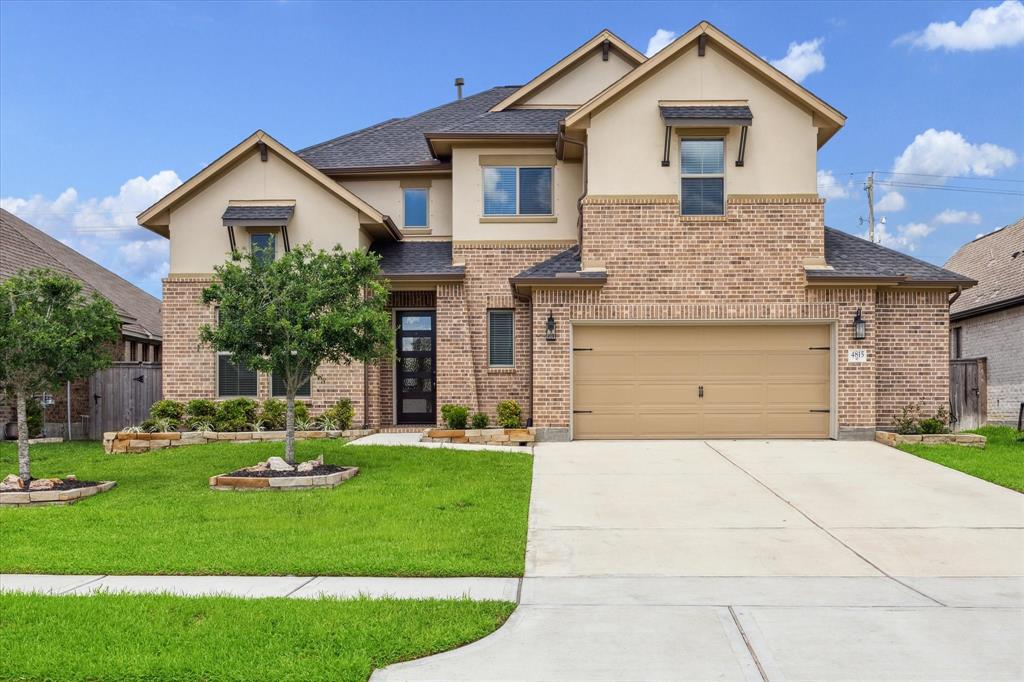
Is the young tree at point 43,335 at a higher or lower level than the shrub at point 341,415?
higher

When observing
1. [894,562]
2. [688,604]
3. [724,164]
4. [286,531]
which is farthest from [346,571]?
[724,164]

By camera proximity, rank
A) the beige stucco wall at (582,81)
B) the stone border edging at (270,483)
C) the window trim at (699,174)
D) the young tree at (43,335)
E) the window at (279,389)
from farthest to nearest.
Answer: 1. the beige stucco wall at (582,81)
2. the window at (279,389)
3. the window trim at (699,174)
4. the stone border edging at (270,483)
5. the young tree at (43,335)

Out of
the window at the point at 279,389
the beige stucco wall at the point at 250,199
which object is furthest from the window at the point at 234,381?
the beige stucco wall at the point at 250,199

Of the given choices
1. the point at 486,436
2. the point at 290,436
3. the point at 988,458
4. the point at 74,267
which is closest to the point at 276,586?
the point at 290,436

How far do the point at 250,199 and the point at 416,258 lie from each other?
3902 mm

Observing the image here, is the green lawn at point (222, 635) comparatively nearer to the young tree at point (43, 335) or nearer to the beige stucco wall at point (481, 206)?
the young tree at point (43, 335)

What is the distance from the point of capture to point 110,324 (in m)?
10.8

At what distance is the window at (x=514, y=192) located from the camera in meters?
17.0

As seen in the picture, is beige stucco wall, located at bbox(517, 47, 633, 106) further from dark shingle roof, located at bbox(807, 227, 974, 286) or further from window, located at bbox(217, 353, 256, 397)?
window, located at bbox(217, 353, 256, 397)

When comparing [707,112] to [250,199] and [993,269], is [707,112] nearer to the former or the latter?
[250,199]

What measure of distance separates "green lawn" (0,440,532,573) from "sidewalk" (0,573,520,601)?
0.16 m

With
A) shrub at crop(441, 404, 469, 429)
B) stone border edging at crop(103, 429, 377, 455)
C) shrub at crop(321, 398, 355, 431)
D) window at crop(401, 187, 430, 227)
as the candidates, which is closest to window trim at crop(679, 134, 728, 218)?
shrub at crop(441, 404, 469, 429)

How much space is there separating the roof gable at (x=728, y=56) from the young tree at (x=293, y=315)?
20.3 feet

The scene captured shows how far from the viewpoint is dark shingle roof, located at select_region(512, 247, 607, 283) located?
47.5 ft
